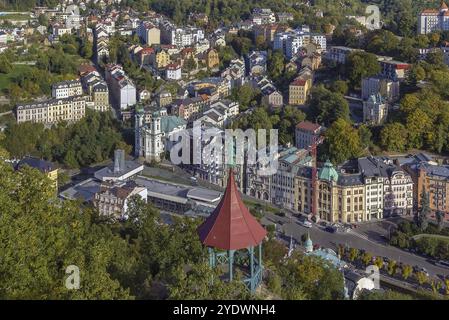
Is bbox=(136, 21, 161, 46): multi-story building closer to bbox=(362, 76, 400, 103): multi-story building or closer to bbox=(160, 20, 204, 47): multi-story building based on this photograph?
bbox=(160, 20, 204, 47): multi-story building

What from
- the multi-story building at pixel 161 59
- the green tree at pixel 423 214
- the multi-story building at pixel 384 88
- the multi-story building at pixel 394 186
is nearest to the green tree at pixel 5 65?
the multi-story building at pixel 161 59

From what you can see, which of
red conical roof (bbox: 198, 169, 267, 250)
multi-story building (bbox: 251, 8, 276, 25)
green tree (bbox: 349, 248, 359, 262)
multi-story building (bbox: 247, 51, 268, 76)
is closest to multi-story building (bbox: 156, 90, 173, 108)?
multi-story building (bbox: 247, 51, 268, 76)

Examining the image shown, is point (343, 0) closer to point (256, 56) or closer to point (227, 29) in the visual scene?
point (227, 29)

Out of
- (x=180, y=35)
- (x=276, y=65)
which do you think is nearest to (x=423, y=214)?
(x=276, y=65)

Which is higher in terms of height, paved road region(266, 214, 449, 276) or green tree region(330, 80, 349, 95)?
green tree region(330, 80, 349, 95)

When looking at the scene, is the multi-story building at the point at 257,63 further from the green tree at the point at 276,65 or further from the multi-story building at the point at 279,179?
the multi-story building at the point at 279,179
